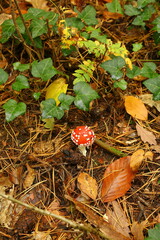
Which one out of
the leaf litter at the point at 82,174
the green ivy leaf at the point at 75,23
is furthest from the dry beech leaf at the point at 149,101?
the green ivy leaf at the point at 75,23

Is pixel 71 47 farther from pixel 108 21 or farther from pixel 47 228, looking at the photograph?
pixel 47 228

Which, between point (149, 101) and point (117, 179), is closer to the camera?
point (117, 179)

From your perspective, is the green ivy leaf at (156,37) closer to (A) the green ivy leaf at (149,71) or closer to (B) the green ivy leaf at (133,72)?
(A) the green ivy leaf at (149,71)

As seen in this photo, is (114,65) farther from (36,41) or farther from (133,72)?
(36,41)

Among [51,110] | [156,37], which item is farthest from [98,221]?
[156,37]

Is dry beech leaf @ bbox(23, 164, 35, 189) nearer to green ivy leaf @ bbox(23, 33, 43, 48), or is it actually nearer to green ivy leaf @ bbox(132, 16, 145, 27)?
green ivy leaf @ bbox(23, 33, 43, 48)

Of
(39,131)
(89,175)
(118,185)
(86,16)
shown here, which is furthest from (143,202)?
(86,16)
